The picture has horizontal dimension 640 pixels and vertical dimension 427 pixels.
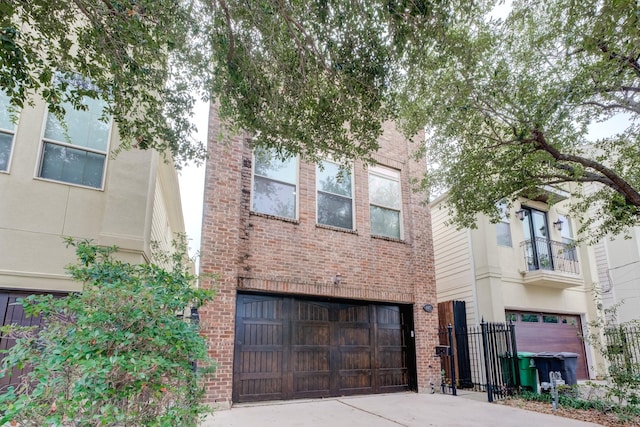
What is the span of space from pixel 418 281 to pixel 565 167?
3828 mm

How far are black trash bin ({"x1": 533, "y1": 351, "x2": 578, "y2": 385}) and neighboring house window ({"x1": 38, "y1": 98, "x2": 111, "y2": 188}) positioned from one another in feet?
30.1

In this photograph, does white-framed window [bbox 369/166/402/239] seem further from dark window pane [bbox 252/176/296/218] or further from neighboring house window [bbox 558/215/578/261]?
neighboring house window [bbox 558/215/578/261]

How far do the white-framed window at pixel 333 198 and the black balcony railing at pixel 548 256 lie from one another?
225 inches

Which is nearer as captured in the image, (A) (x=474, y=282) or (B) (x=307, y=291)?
(B) (x=307, y=291)

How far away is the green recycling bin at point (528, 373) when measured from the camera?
324 inches

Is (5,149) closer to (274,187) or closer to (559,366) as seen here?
(274,187)

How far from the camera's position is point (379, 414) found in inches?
242

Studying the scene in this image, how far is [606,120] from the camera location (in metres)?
7.32

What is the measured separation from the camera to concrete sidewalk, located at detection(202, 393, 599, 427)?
218 inches

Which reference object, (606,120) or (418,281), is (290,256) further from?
(606,120)

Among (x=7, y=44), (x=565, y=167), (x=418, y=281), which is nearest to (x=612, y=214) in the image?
(x=565, y=167)

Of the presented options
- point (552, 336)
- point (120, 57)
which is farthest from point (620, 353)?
point (120, 57)

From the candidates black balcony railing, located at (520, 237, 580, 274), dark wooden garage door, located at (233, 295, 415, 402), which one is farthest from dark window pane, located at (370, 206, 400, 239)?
black balcony railing, located at (520, 237, 580, 274)

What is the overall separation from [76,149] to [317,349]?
544 cm
